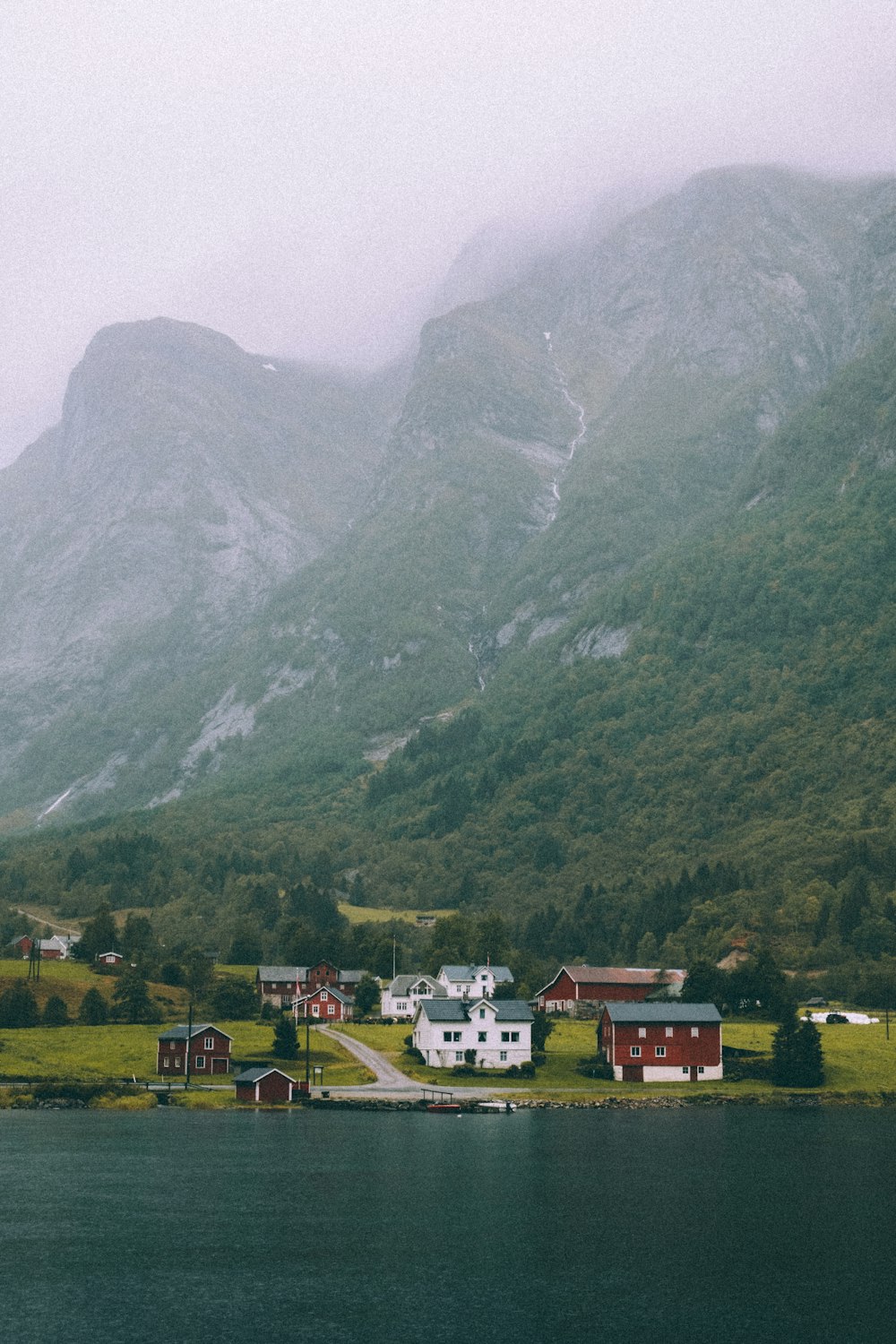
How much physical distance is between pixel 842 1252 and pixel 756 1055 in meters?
62.3

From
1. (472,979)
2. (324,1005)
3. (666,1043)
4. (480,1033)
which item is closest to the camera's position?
(666,1043)

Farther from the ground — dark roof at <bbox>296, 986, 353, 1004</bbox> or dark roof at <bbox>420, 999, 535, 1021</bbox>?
dark roof at <bbox>420, 999, 535, 1021</bbox>

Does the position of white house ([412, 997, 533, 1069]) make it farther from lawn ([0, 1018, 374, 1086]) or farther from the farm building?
the farm building

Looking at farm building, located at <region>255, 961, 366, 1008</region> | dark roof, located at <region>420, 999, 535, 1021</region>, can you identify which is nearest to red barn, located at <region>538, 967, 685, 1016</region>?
farm building, located at <region>255, 961, 366, 1008</region>

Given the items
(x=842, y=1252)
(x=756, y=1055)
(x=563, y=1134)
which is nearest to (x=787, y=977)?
(x=756, y=1055)

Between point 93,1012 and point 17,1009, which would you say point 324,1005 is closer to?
point 93,1012

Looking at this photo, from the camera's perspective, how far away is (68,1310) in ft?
172

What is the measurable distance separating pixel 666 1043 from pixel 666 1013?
8.13 feet

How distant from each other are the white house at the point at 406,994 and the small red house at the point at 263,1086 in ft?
137

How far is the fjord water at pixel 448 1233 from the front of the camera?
51.6 meters

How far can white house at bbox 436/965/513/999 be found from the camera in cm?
15225

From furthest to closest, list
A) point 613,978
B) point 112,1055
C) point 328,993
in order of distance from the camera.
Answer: point 613,978 < point 328,993 < point 112,1055

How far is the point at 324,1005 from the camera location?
151 meters

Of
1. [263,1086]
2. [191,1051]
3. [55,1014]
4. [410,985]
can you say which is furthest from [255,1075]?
[410,985]
